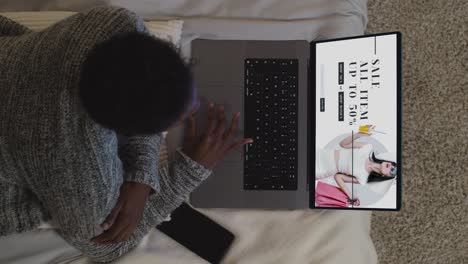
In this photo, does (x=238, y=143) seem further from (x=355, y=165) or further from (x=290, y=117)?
(x=355, y=165)

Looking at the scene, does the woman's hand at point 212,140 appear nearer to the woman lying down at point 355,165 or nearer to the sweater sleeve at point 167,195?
the sweater sleeve at point 167,195

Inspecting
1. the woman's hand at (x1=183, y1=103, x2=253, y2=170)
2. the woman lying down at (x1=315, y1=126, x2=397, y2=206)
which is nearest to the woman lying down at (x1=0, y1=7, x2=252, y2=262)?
the woman's hand at (x1=183, y1=103, x2=253, y2=170)

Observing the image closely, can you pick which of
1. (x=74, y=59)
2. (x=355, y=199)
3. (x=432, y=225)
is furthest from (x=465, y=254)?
→ (x=74, y=59)

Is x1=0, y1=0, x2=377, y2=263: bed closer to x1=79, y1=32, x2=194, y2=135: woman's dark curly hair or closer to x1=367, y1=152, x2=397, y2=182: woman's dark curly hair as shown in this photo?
x1=367, y1=152, x2=397, y2=182: woman's dark curly hair

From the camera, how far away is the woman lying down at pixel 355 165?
0.98 meters

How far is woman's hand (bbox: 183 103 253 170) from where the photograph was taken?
98 centimetres

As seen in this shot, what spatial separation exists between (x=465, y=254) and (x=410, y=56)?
1.96 ft

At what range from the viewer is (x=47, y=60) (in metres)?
0.65

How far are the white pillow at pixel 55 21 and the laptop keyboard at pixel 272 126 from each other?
0.64ft

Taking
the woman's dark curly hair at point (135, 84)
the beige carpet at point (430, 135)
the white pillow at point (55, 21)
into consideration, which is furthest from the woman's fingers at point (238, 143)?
the beige carpet at point (430, 135)

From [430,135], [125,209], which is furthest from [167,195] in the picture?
[430,135]

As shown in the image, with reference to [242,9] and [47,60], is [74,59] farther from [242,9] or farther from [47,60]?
[242,9]

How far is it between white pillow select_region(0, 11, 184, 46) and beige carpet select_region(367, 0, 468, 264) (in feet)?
2.20

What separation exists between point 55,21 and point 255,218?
1.97 ft
